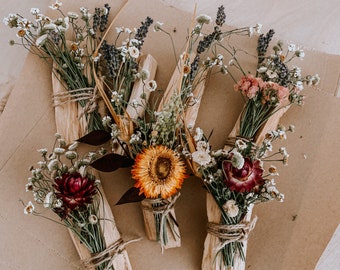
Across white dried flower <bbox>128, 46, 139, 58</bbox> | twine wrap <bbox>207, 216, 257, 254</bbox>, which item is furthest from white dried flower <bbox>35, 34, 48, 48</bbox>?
twine wrap <bbox>207, 216, 257, 254</bbox>

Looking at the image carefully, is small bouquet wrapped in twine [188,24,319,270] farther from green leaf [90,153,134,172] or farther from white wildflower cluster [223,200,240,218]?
green leaf [90,153,134,172]

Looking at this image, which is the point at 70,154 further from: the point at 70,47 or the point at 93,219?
the point at 70,47

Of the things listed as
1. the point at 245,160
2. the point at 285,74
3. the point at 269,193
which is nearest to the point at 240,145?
the point at 245,160

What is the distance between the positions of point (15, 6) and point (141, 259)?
94cm

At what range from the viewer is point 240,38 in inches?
54.1

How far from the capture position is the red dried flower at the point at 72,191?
1099 mm

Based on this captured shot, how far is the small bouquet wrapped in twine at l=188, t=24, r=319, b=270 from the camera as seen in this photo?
1115 mm

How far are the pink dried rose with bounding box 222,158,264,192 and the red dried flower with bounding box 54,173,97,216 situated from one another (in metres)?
0.35

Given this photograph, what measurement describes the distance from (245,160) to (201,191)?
0.23 m

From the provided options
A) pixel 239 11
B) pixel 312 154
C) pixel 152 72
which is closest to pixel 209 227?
pixel 312 154

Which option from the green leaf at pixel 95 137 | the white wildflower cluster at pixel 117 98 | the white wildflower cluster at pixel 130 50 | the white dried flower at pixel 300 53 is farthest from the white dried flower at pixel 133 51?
the white dried flower at pixel 300 53

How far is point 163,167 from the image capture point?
1092mm

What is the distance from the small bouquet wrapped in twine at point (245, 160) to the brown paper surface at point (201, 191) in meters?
0.06

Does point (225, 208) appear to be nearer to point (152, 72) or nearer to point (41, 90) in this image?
point (152, 72)
